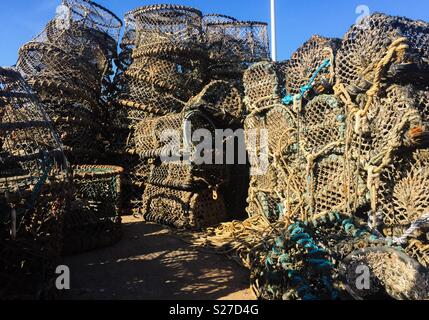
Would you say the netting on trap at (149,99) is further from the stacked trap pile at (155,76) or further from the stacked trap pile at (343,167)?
the stacked trap pile at (343,167)

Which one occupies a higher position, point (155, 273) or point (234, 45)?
point (234, 45)

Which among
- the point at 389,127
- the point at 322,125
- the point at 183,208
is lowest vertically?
the point at 183,208

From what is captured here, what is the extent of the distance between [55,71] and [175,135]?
2158 mm

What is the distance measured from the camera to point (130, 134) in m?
5.82

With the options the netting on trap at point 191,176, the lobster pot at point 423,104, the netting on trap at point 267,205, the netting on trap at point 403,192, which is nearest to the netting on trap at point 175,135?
the netting on trap at point 191,176

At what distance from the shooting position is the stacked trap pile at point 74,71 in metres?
5.28

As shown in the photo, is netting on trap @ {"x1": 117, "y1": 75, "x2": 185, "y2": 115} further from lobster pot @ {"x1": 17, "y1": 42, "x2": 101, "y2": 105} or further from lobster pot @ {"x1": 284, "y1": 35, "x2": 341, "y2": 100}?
lobster pot @ {"x1": 284, "y1": 35, "x2": 341, "y2": 100}

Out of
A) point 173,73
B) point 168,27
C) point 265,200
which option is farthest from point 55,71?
point 265,200

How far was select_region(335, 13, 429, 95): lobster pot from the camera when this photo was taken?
115 inches

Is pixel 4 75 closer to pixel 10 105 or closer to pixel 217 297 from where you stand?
pixel 10 105

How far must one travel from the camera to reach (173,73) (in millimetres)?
5562

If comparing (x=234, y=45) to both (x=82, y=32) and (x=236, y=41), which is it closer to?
(x=236, y=41)

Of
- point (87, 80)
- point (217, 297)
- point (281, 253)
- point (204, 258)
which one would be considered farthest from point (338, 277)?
point (87, 80)

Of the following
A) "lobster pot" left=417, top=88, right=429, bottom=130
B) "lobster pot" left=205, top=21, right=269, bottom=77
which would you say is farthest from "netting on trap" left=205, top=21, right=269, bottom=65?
"lobster pot" left=417, top=88, right=429, bottom=130
